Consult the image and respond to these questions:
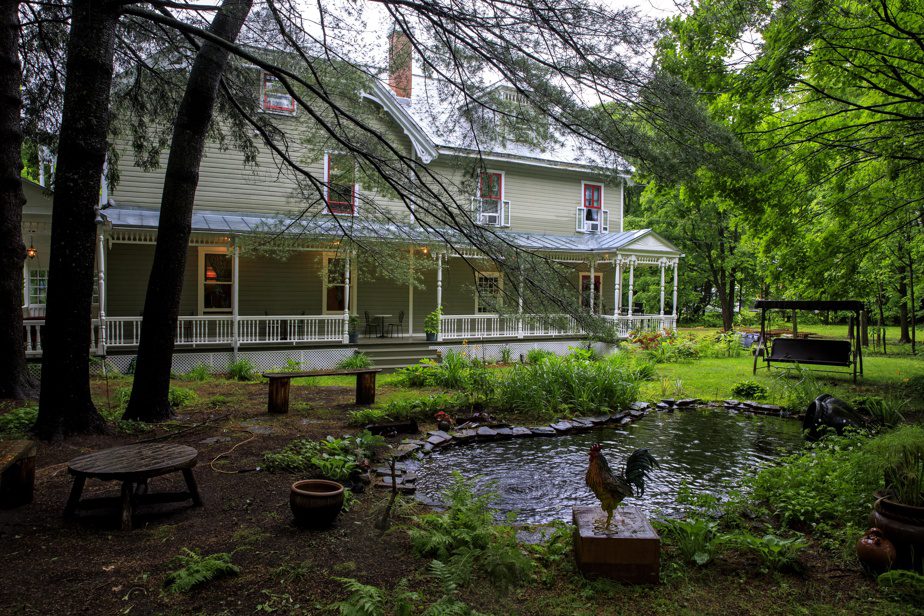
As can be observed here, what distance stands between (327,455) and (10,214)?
5747 mm

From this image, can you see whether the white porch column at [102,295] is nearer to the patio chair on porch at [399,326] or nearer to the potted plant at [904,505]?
the patio chair on porch at [399,326]

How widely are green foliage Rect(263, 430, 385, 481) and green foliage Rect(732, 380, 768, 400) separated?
7.77 m

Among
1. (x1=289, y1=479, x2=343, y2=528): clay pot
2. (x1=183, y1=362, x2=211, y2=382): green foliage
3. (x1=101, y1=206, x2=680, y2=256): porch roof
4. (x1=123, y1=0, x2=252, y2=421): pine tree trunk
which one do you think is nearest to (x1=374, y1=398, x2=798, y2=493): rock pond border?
(x1=289, y1=479, x2=343, y2=528): clay pot

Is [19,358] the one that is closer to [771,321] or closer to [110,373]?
[110,373]

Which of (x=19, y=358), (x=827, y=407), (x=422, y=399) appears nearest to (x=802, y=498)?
(x=827, y=407)

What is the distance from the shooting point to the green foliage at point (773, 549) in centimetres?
377

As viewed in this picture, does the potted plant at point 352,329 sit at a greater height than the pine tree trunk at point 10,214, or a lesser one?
lesser

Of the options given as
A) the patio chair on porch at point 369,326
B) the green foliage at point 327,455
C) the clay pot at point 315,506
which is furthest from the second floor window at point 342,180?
the patio chair on porch at point 369,326

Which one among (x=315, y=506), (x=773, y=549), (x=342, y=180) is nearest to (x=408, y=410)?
(x=342, y=180)

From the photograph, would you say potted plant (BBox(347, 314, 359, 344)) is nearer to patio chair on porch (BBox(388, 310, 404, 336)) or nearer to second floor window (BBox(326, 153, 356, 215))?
patio chair on porch (BBox(388, 310, 404, 336))

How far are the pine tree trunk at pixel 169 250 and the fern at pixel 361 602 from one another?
17.9 feet

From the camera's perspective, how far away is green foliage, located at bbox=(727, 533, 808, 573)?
3773 millimetres

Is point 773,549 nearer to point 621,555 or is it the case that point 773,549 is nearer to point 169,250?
point 621,555

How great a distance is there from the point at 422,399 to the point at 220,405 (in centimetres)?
327
